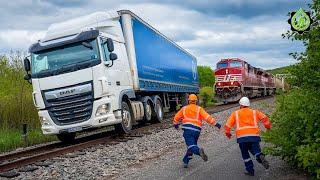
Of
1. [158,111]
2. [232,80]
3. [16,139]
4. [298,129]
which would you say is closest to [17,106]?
[16,139]

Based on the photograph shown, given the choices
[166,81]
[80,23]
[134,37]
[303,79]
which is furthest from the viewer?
[166,81]

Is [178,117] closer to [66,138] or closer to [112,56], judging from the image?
[112,56]

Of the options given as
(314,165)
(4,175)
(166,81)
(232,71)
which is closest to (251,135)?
(314,165)

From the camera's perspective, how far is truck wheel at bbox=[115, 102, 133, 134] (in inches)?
604

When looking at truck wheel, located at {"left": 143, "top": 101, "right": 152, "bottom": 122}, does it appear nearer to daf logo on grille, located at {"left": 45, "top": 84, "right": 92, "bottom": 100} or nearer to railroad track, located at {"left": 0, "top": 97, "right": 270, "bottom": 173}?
railroad track, located at {"left": 0, "top": 97, "right": 270, "bottom": 173}

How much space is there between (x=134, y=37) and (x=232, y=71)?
20.3 m

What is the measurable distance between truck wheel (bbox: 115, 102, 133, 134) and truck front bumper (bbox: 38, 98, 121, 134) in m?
0.74

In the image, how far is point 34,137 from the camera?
57.9 feet

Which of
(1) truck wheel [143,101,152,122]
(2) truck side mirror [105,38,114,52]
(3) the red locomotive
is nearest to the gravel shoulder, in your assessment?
(2) truck side mirror [105,38,114,52]

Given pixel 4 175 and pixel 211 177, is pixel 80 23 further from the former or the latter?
pixel 211 177

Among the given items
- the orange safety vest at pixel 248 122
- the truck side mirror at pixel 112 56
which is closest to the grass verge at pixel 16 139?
the truck side mirror at pixel 112 56

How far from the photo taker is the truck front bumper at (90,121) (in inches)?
544

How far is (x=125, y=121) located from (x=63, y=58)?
292 centimetres

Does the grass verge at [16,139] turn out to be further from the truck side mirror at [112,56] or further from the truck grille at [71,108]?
the truck side mirror at [112,56]
